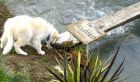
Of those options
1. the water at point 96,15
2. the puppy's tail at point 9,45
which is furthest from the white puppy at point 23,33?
the water at point 96,15

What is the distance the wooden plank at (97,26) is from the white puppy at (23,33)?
72 centimetres

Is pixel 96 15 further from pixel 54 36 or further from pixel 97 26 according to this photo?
pixel 54 36

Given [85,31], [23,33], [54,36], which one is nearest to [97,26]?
[85,31]

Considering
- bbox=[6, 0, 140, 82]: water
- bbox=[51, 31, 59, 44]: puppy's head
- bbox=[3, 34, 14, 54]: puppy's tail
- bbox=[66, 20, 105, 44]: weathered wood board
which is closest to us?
Answer: bbox=[3, 34, 14, 54]: puppy's tail

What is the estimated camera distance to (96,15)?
1092cm

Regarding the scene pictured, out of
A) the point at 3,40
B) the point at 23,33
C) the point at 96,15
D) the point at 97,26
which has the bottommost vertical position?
the point at 96,15

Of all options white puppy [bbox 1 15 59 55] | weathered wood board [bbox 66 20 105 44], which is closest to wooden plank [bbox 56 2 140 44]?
weathered wood board [bbox 66 20 105 44]

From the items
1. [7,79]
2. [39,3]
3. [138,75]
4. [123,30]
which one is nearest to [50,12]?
[39,3]

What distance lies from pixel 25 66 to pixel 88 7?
14.0 ft

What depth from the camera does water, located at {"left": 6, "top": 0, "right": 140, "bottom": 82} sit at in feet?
30.7

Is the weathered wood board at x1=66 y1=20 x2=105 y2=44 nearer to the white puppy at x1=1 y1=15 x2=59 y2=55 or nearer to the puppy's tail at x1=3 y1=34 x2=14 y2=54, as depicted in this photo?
the white puppy at x1=1 y1=15 x2=59 y2=55

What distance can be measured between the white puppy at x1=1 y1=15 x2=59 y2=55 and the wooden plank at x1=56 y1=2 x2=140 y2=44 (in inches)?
28.5

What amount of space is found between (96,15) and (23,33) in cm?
352

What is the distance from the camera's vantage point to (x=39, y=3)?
11.4 metres
